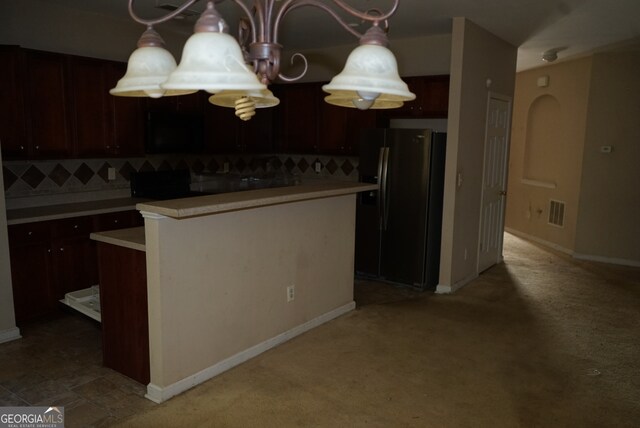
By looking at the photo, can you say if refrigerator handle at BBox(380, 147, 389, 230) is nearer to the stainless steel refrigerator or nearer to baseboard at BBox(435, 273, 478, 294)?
the stainless steel refrigerator

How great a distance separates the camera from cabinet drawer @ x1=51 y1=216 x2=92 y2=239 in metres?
3.92

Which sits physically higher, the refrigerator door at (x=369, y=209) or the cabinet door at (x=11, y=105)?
the cabinet door at (x=11, y=105)


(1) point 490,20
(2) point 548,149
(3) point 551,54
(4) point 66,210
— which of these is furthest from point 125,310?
(2) point 548,149

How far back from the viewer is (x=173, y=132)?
16.2 ft

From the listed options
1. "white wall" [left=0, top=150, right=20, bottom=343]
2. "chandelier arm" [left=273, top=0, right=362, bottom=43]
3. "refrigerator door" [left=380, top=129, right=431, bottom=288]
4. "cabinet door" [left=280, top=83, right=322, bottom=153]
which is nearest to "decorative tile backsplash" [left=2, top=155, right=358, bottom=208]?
"cabinet door" [left=280, top=83, right=322, bottom=153]

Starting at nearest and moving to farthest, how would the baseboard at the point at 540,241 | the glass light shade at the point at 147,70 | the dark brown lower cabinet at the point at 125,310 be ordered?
the glass light shade at the point at 147,70 < the dark brown lower cabinet at the point at 125,310 < the baseboard at the point at 540,241

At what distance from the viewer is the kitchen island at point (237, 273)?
108 inches

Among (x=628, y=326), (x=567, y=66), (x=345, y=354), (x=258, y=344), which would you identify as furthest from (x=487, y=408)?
(x=567, y=66)

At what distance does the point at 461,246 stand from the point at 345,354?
2098 millimetres

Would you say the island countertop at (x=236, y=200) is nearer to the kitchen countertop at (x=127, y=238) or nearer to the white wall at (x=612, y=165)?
the kitchen countertop at (x=127, y=238)

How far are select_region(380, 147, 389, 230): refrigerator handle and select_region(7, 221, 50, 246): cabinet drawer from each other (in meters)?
3.02

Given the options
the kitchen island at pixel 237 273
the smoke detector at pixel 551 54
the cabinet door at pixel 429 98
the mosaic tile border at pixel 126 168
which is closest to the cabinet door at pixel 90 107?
the mosaic tile border at pixel 126 168

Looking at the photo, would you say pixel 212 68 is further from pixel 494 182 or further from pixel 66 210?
pixel 494 182

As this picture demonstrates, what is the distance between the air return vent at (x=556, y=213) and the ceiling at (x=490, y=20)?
84.9 inches
